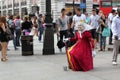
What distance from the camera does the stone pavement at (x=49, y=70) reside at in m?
10.6

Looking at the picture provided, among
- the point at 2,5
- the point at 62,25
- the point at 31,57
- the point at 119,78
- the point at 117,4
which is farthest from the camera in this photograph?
the point at 2,5

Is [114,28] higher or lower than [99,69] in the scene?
higher

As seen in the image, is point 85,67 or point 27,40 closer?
point 85,67

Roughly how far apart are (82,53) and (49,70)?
1.14 meters

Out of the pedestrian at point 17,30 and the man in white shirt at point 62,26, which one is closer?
the man in white shirt at point 62,26

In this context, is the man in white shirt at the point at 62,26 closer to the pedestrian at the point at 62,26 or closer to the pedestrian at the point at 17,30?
the pedestrian at the point at 62,26

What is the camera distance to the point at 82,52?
11.6 m

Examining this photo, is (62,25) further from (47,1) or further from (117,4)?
(117,4)

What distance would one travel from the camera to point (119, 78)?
10.3 metres

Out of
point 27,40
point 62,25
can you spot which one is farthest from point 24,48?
point 62,25

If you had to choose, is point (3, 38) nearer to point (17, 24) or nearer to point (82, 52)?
point (82, 52)

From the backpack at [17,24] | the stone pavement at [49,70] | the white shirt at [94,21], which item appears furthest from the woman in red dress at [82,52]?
the backpack at [17,24]

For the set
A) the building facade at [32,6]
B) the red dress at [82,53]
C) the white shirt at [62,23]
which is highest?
the white shirt at [62,23]

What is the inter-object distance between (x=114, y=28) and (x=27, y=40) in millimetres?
4802
